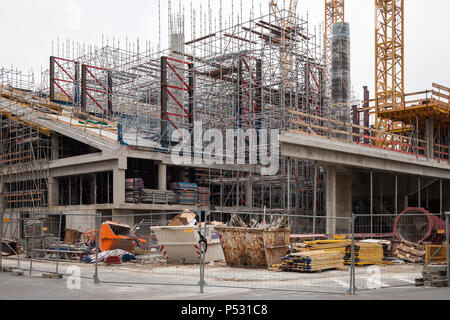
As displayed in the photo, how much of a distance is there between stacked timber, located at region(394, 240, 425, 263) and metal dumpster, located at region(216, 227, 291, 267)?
5.85m

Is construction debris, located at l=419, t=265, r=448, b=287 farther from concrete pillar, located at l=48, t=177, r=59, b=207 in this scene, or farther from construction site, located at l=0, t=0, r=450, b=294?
concrete pillar, located at l=48, t=177, r=59, b=207

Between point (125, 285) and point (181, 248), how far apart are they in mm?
6557

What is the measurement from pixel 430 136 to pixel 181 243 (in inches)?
949

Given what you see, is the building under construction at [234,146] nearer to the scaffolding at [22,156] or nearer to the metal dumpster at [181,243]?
the scaffolding at [22,156]

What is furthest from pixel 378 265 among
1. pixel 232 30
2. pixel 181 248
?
pixel 232 30

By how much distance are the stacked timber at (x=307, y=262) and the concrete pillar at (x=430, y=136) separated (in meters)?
22.0

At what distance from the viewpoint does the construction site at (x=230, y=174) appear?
21.4 m

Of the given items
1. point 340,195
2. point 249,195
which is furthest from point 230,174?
point 340,195

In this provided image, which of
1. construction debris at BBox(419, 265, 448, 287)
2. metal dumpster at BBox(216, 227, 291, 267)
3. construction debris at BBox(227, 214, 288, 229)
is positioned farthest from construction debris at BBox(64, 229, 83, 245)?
construction debris at BBox(419, 265, 448, 287)

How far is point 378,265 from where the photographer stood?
70.1 feet

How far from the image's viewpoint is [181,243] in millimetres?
21234

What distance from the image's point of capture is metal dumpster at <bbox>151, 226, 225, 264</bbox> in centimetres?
2114

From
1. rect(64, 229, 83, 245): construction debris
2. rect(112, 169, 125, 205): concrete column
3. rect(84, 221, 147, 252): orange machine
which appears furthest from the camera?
rect(112, 169, 125, 205): concrete column
